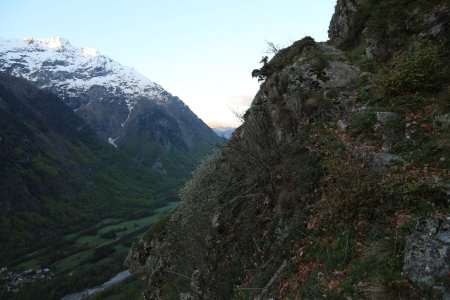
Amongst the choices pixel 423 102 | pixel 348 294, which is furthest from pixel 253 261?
pixel 423 102

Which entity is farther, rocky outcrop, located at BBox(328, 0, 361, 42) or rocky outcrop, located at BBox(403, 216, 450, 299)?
rocky outcrop, located at BBox(328, 0, 361, 42)

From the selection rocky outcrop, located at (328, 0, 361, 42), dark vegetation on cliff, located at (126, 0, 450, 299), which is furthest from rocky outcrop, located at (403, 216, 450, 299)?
rocky outcrop, located at (328, 0, 361, 42)

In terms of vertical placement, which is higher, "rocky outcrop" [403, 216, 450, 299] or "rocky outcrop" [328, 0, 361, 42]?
"rocky outcrop" [328, 0, 361, 42]

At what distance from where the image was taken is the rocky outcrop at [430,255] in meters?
9.17

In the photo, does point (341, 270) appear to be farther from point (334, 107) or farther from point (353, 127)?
point (334, 107)

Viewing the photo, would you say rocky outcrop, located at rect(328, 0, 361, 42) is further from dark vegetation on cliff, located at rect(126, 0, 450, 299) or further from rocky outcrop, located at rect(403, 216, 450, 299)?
rocky outcrop, located at rect(403, 216, 450, 299)

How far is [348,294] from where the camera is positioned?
10766 millimetres

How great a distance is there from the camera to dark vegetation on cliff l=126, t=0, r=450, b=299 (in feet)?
39.3

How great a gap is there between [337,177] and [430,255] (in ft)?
19.2

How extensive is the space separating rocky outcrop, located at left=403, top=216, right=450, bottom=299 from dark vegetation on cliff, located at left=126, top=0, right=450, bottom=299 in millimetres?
67

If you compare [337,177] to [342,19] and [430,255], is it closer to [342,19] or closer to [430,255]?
[430,255]

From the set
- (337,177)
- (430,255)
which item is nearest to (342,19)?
(337,177)

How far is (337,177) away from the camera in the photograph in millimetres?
15258

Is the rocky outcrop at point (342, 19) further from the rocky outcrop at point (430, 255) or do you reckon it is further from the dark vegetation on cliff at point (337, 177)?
the rocky outcrop at point (430, 255)
